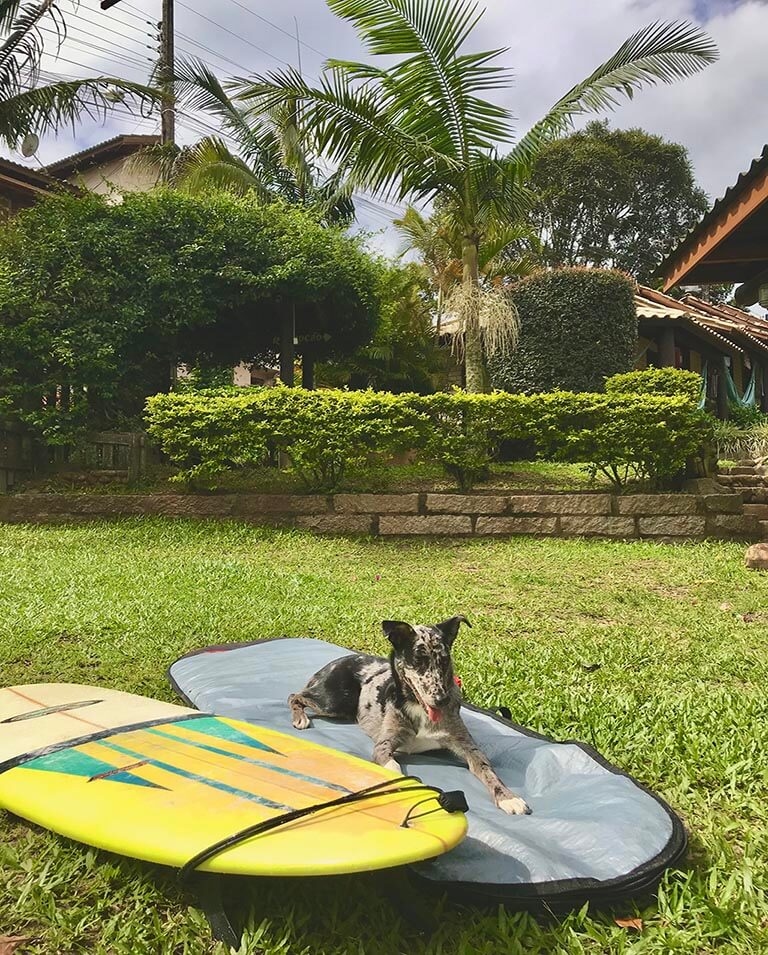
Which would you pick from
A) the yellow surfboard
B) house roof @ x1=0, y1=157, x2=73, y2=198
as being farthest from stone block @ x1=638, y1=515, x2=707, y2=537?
house roof @ x1=0, y1=157, x2=73, y2=198

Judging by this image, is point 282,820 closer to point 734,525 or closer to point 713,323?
point 734,525

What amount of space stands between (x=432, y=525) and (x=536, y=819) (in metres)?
6.38

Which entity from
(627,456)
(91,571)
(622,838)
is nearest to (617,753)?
(622,838)

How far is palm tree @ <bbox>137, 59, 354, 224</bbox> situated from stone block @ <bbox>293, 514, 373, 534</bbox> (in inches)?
247

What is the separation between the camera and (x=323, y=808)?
201 cm

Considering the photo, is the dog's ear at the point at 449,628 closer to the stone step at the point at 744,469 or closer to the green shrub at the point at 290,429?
the green shrub at the point at 290,429

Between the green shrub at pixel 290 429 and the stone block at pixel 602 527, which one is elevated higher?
the green shrub at pixel 290 429

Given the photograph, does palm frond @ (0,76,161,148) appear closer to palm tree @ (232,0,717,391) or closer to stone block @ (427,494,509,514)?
palm tree @ (232,0,717,391)

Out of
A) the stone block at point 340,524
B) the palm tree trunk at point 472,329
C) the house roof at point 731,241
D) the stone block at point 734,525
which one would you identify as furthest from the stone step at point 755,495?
the stone block at point 340,524

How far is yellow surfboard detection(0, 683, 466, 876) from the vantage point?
1825 millimetres

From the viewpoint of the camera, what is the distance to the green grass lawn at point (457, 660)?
2.05m

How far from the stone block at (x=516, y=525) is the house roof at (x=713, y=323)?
8.34m

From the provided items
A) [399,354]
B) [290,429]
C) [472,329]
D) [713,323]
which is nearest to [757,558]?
[290,429]

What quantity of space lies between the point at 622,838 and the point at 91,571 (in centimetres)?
564
